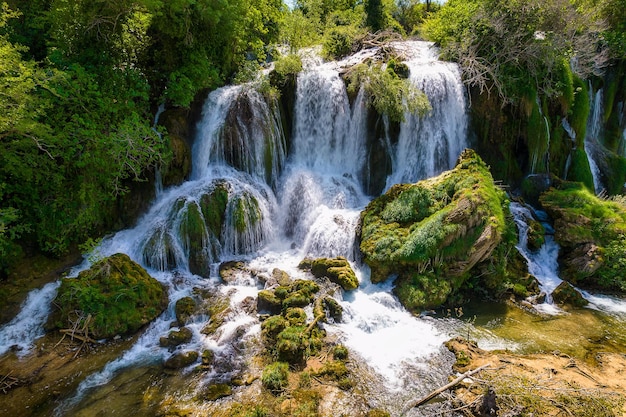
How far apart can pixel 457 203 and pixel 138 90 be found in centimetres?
1093

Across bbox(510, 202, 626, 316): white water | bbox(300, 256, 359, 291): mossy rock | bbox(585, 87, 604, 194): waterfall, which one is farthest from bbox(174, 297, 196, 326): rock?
bbox(585, 87, 604, 194): waterfall

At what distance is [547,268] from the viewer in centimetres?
1131

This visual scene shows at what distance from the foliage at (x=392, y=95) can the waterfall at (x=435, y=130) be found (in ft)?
1.74

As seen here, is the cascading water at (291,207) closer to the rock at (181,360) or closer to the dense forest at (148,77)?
the rock at (181,360)

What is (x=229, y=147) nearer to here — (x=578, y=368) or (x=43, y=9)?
(x=43, y=9)

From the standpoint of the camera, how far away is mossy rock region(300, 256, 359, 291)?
32.9ft

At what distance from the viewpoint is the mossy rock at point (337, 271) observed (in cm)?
1003

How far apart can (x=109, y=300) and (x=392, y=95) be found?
1192cm

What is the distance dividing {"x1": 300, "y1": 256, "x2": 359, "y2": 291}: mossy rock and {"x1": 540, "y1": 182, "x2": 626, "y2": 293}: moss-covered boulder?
6.92 meters

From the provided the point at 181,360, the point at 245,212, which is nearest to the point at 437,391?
the point at 181,360

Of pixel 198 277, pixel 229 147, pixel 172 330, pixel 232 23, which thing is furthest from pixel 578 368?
pixel 232 23

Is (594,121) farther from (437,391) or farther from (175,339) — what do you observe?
(175,339)

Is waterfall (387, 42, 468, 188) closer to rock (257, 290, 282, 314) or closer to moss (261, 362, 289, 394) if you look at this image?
rock (257, 290, 282, 314)

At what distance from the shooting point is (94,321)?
828 cm
